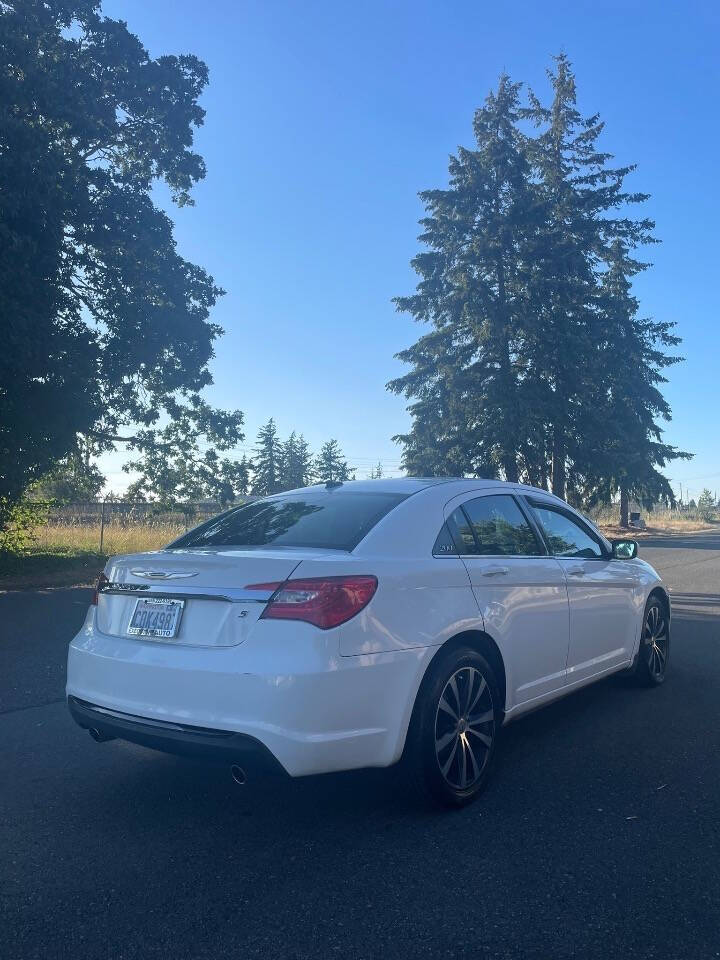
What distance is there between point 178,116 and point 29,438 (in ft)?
30.2

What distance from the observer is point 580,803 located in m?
3.90

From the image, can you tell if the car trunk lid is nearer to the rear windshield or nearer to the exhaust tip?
the rear windshield

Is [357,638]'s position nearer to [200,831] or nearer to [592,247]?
[200,831]

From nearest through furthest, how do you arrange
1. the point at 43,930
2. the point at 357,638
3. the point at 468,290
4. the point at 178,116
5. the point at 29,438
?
1. the point at 43,930
2. the point at 357,638
3. the point at 29,438
4. the point at 178,116
5. the point at 468,290

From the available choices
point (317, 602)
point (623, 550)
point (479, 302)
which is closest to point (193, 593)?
point (317, 602)

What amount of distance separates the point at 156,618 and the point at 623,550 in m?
3.75

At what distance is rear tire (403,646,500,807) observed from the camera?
365 cm

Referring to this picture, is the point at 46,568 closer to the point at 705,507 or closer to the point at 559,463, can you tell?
the point at 559,463

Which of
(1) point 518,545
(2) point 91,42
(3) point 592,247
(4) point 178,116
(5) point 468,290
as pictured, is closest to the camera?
(1) point 518,545

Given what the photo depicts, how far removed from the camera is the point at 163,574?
3.79 metres

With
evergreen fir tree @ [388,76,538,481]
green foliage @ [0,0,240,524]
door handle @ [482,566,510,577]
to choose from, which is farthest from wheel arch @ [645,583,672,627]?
evergreen fir tree @ [388,76,538,481]

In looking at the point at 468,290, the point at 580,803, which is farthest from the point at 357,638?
the point at 468,290

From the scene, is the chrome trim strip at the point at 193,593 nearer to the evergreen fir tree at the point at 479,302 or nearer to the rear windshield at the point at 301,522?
the rear windshield at the point at 301,522

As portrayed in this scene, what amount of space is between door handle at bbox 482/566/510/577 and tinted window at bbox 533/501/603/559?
2.69 feet
